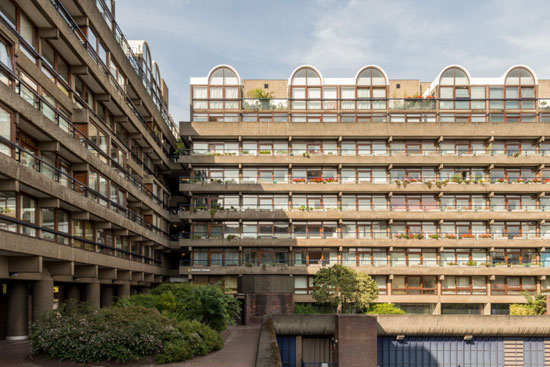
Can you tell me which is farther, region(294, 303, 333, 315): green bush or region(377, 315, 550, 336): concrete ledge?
region(294, 303, 333, 315): green bush

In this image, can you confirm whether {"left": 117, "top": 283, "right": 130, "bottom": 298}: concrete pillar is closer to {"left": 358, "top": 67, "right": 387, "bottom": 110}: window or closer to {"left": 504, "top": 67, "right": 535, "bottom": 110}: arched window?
{"left": 358, "top": 67, "right": 387, "bottom": 110}: window

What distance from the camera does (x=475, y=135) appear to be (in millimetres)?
51312

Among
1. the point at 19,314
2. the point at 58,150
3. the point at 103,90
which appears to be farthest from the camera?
the point at 103,90

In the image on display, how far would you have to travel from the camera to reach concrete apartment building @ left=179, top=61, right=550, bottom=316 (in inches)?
1972

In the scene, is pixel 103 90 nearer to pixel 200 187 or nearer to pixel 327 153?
pixel 200 187

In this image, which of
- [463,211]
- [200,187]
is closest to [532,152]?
[463,211]

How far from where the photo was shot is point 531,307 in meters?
46.2

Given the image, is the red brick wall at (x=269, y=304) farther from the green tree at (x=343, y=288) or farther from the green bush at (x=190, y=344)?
the green bush at (x=190, y=344)

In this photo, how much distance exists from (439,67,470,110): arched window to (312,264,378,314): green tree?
68.0ft

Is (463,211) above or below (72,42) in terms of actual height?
below

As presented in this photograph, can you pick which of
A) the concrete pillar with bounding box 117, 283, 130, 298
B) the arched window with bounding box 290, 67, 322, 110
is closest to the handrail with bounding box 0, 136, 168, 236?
the concrete pillar with bounding box 117, 283, 130, 298

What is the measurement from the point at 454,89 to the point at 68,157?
40.1m

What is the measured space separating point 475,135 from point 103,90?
35.3 meters

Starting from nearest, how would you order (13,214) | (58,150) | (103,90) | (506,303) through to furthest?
(13,214)
(58,150)
(103,90)
(506,303)
